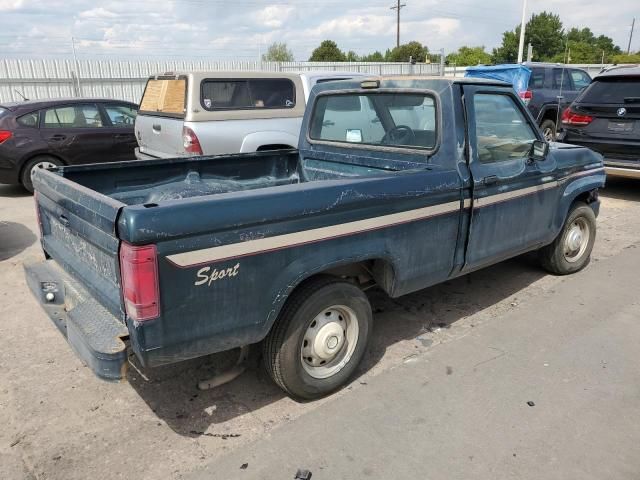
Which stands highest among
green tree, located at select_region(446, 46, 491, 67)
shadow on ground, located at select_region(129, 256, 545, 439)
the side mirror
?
green tree, located at select_region(446, 46, 491, 67)

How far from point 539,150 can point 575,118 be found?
5.27 meters

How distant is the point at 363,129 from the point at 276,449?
2494 mm

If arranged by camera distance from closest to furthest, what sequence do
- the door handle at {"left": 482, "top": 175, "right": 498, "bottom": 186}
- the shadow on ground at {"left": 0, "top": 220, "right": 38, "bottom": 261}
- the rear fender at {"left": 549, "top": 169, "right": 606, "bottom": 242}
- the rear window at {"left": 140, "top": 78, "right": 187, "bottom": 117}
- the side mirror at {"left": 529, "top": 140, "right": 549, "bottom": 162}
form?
1. the door handle at {"left": 482, "top": 175, "right": 498, "bottom": 186}
2. the side mirror at {"left": 529, "top": 140, "right": 549, "bottom": 162}
3. the rear fender at {"left": 549, "top": 169, "right": 606, "bottom": 242}
4. the shadow on ground at {"left": 0, "top": 220, "right": 38, "bottom": 261}
5. the rear window at {"left": 140, "top": 78, "right": 187, "bottom": 117}

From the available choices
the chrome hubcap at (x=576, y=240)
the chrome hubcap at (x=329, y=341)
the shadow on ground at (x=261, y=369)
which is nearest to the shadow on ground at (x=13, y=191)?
the shadow on ground at (x=261, y=369)

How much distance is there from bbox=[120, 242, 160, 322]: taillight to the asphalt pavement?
0.89 m

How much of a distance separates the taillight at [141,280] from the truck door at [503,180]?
7.53ft

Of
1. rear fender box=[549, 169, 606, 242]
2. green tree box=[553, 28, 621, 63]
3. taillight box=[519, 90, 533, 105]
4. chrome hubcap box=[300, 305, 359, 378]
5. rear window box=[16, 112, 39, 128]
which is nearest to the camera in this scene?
chrome hubcap box=[300, 305, 359, 378]

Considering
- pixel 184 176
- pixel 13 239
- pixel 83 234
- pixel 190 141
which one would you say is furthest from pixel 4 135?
pixel 83 234

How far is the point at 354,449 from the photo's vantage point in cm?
281

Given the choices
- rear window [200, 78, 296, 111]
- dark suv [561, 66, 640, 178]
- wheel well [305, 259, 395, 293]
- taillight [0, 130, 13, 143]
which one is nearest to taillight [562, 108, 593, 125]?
dark suv [561, 66, 640, 178]

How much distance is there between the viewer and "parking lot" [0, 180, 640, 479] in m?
2.76

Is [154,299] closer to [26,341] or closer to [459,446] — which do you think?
[459,446]

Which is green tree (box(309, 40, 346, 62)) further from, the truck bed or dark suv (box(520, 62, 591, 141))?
the truck bed

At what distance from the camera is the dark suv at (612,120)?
795cm
